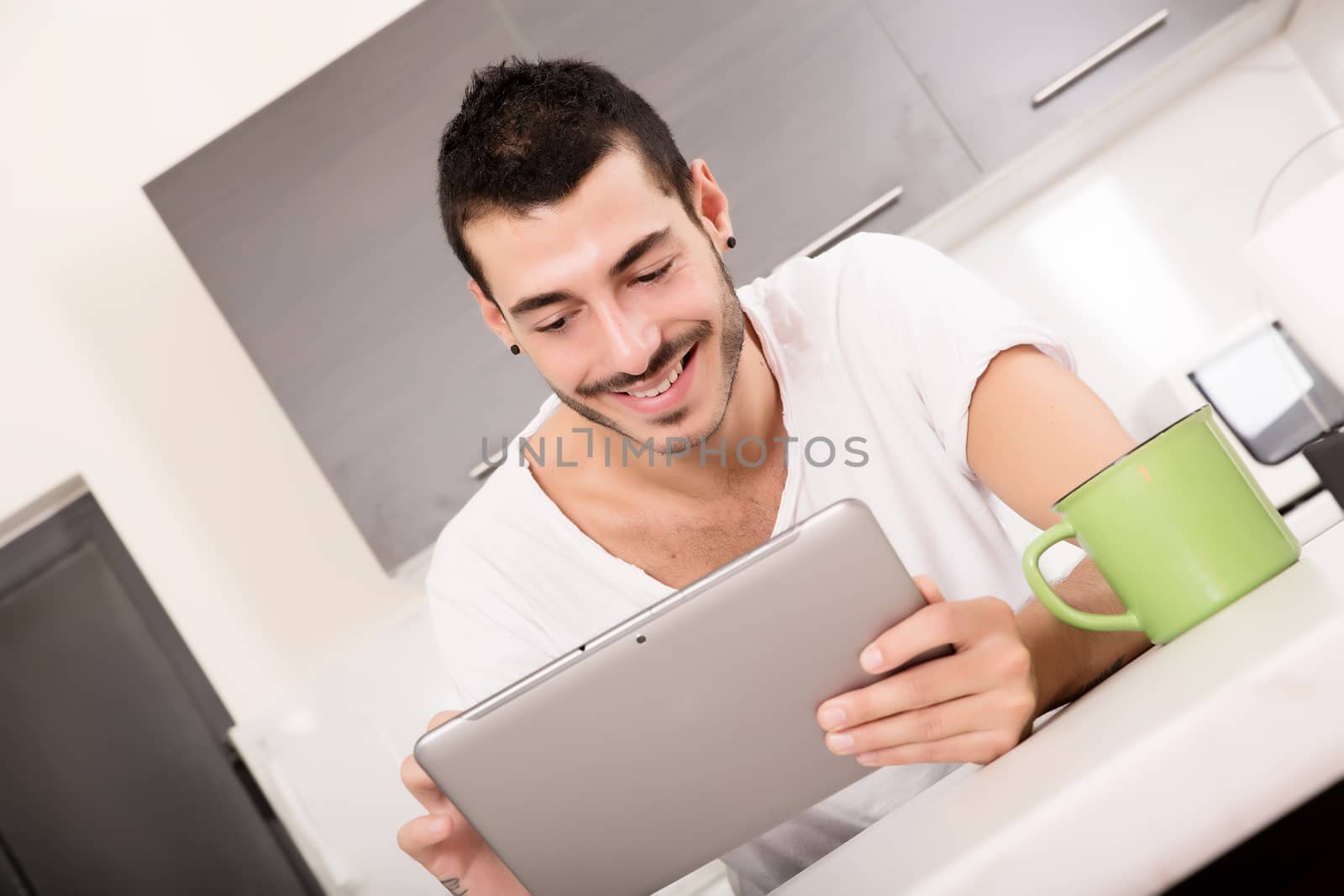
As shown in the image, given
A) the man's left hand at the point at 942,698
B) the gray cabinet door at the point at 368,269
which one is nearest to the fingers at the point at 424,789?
the man's left hand at the point at 942,698

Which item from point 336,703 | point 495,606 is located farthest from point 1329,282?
point 336,703

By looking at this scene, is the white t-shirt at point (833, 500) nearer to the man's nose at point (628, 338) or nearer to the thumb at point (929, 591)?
the man's nose at point (628, 338)

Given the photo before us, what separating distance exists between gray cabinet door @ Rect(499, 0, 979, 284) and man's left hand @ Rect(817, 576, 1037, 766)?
1.30m

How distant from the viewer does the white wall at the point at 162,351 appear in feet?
7.22

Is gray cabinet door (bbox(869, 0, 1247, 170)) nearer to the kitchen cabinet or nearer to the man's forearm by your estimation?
the kitchen cabinet

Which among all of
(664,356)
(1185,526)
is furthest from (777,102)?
(1185,526)

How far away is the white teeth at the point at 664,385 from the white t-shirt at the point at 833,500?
151 mm

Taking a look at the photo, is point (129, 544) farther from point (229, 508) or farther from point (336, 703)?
point (336, 703)

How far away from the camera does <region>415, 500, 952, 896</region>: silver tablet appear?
1.94 feet

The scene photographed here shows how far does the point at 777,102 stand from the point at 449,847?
4.92 ft

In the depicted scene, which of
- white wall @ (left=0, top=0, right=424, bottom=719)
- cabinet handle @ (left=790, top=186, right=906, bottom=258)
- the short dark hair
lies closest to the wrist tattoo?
the short dark hair

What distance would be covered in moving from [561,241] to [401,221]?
2.88ft

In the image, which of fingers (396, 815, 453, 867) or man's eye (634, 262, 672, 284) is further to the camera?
man's eye (634, 262, 672, 284)

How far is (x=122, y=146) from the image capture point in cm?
224
